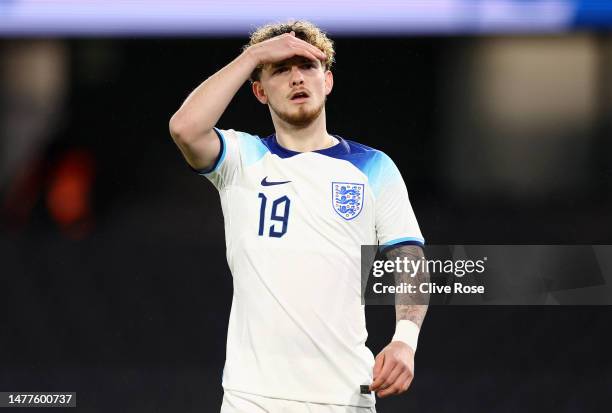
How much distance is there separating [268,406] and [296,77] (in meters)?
1.03

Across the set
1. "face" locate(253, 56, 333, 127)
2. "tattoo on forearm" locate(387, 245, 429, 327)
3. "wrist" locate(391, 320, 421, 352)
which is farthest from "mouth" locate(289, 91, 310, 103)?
"wrist" locate(391, 320, 421, 352)

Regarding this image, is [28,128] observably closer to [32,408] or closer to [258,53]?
[32,408]

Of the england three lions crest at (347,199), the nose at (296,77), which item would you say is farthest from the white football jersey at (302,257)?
the nose at (296,77)

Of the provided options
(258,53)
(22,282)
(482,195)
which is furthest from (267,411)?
(482,195)

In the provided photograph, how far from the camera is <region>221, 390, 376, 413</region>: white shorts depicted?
2.98 metres

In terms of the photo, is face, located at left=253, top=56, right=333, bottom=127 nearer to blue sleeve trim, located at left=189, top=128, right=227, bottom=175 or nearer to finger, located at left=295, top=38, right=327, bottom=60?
finger, located at left=295, top=38, right=327, bottom=60

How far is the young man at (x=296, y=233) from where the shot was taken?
301cm

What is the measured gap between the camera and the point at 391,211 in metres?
3.20

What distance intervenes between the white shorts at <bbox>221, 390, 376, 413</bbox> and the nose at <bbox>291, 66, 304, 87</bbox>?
983 millimetres

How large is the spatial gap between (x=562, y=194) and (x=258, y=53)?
522cm

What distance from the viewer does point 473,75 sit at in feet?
26.1

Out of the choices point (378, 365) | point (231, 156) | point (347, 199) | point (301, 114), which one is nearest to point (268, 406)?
point (378, 365)

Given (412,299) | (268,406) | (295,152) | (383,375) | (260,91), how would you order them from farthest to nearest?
(260,91)
(295,152)
(412,299)
(268,406)
(383,375)

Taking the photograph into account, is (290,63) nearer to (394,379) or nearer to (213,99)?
(213,99)
